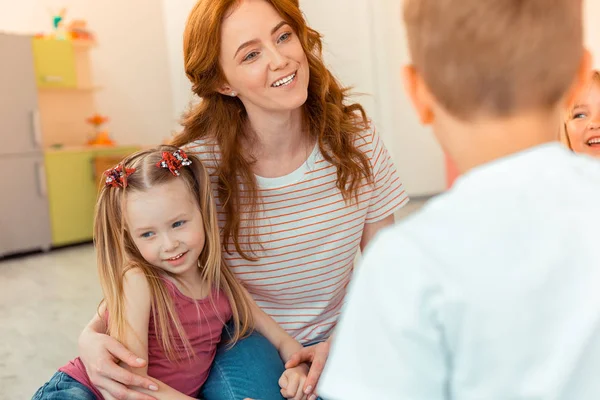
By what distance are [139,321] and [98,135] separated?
4.35 meters

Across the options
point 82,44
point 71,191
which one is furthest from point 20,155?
point 82,44

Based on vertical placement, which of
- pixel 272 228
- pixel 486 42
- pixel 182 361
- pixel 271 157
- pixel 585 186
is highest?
pixel 486 42

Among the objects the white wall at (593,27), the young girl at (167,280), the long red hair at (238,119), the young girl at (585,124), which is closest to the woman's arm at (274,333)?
the young girl at (167,280)

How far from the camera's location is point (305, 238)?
141cm

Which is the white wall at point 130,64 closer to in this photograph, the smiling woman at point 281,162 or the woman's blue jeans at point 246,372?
the smiling woman at point 281,162

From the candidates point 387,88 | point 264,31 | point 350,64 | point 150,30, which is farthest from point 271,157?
point 150,30

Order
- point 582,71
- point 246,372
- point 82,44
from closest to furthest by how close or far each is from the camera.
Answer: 1. point 582,71
2. point 246,372
3. point 82,44

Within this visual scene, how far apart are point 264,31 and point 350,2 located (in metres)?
3.98

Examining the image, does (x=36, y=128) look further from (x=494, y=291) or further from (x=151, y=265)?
(x=494, y=291)

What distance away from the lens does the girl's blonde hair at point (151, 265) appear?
50.9 inches

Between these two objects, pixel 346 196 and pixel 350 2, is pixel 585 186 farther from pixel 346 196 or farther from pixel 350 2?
pixel 350 2

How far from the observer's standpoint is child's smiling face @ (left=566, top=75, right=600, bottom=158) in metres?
1.45

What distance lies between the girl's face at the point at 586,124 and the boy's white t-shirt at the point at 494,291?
38.7 inches

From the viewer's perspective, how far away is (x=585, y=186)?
54 centimetres
